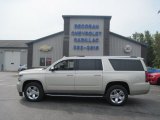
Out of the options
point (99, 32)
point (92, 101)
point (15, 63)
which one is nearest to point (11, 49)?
point (15, 63)

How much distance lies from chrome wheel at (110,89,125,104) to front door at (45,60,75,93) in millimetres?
1598

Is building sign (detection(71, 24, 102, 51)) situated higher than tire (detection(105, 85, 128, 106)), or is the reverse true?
building sign (detection(71, 24, 102, 51))

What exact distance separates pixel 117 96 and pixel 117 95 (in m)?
0.04

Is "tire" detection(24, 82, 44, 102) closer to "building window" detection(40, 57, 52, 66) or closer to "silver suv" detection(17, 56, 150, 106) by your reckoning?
"silver suv" detection(17, 56, 150, 106)

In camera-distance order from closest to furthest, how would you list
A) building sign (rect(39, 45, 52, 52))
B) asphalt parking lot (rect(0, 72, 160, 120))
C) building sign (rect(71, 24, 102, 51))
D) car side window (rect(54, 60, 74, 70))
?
asphalt parking lot (rect(0, 72, 160, 120)), car side window (rect(54, 60, 74, 70)), building sign (rect(71, 24, 102, 51)), building sign (rect(39, 45, 52, 52))

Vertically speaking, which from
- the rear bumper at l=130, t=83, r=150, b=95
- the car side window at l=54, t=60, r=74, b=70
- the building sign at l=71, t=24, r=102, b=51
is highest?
the building sign at l=71, t=24, r=102, b=51

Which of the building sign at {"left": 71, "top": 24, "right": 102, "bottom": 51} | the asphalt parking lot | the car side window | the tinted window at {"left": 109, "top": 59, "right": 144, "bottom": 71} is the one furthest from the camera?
the building sign at {"left": 71, "top": 24, "right": 102, "bottom": 51}

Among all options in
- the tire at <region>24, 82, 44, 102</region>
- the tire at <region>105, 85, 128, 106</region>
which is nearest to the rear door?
the tire at <region>105, 85, 128, 106</region>

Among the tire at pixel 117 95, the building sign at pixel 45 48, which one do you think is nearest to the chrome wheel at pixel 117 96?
the tire at pixel 117 95

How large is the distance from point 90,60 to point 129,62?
1.55 m

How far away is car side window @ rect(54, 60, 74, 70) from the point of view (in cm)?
1135

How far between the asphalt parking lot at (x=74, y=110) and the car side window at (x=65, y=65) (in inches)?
54.8

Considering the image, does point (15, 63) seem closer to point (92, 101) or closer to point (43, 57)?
point (43, 57)

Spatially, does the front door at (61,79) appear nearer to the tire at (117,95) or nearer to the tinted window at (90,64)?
the tinted window at (90,64)
